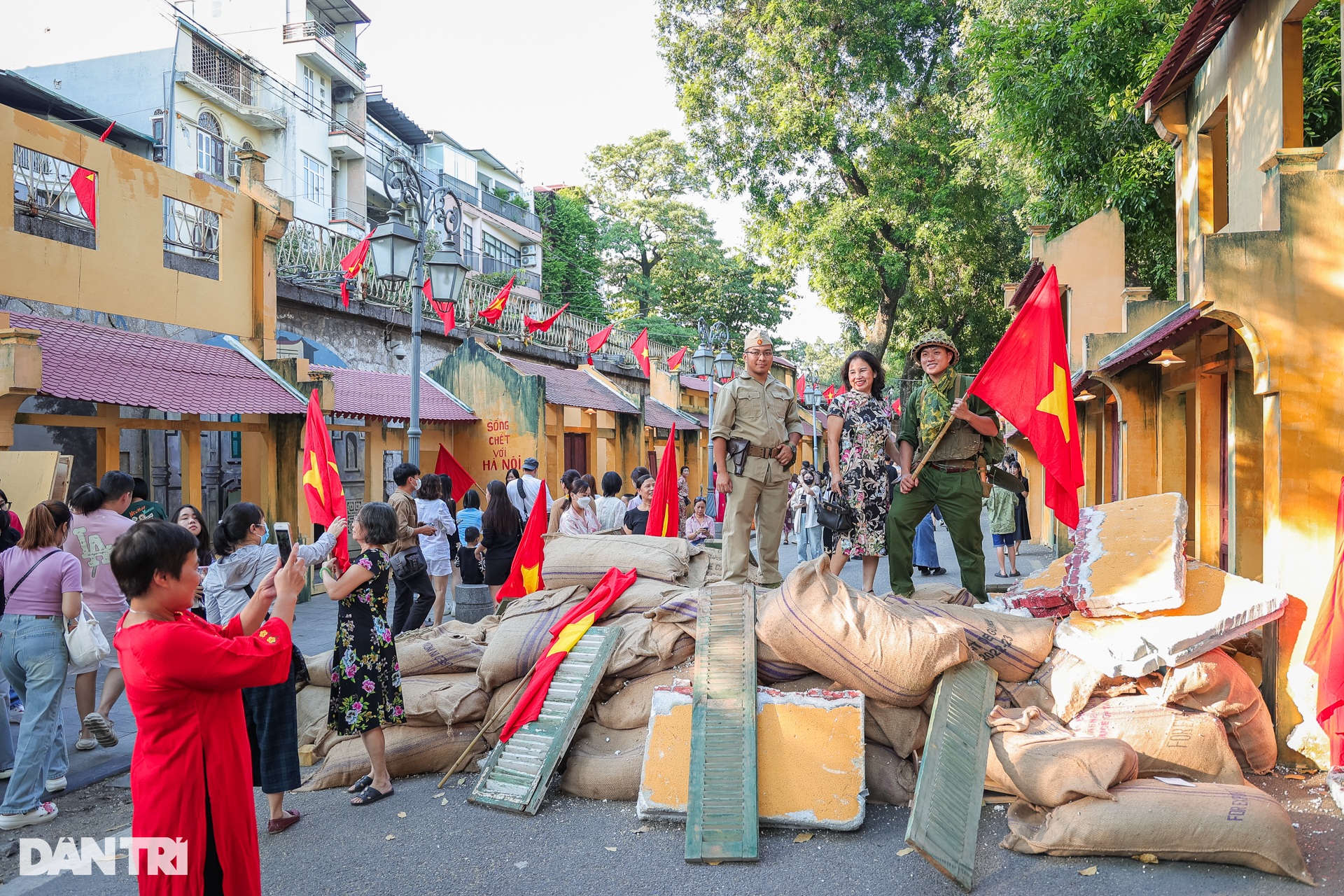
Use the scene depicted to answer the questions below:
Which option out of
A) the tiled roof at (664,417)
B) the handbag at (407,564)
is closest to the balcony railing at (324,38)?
the tiled roof at (664,417)

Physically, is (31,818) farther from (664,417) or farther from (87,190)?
(664,417)

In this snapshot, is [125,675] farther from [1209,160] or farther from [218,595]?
[1209,160]

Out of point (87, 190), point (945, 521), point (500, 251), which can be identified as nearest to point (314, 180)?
point (500, 251)

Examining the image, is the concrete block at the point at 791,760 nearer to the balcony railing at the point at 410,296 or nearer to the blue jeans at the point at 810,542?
the blue jeans at the point at 810,542

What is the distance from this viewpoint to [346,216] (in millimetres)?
29391

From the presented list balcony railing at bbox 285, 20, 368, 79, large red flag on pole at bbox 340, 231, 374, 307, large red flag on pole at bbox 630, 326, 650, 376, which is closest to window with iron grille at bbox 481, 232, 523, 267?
balcony railing at bbox 285, 20, 368, 79

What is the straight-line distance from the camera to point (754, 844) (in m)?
3.74

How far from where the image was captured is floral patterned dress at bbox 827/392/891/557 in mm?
6285

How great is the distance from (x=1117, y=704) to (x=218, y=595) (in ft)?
14.7

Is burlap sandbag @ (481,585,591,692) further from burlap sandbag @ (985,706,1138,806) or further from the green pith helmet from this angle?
the green pith helmet

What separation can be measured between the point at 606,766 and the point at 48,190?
9.78 meters

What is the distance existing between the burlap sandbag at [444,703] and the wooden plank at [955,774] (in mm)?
2383

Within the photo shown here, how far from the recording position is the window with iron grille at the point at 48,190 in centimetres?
955

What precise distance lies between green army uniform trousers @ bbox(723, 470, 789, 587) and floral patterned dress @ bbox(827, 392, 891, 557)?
0.50 meters
